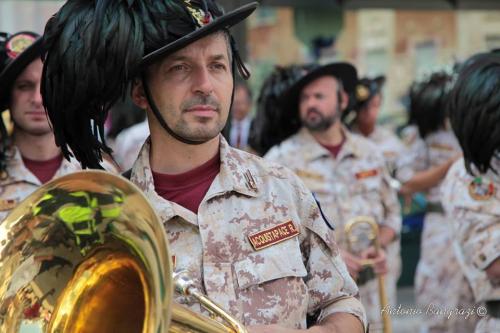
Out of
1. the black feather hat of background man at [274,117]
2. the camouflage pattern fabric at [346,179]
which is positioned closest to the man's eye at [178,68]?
the camouflage pattern fabric at [346,179]

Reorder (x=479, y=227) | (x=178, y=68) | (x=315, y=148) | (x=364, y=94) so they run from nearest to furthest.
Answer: (x=178, y=68)
(x=479, y=227)
(x=315, y=148)
(x=364, y=94)

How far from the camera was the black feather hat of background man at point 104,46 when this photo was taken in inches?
127

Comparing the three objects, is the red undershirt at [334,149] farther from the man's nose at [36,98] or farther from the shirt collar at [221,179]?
the shirt collar at [221,179]

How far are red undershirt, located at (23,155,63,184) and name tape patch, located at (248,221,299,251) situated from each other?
241 cm

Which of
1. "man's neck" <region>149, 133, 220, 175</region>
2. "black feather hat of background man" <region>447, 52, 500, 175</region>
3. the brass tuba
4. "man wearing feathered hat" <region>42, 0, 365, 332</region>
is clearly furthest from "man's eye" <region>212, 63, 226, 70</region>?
"black feather hat of background man" <region>447, 52, 500, 175</region>

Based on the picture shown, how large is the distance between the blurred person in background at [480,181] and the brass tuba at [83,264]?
8.45 ft

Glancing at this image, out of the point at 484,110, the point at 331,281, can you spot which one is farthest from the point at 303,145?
the point at 331,281

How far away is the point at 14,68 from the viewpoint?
17.4 ft

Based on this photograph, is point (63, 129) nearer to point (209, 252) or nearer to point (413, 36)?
point (209, 252)

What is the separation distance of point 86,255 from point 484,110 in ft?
8.90

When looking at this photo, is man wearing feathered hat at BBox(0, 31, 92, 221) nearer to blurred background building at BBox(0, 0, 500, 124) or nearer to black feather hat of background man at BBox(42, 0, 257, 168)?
black feather hat of background man at BBox(42, 0, 257, 168)

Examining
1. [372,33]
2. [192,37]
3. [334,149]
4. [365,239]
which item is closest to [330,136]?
[334,149]

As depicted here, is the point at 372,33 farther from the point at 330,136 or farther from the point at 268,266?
the point at 268,266

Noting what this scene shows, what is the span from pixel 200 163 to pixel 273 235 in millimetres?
335
